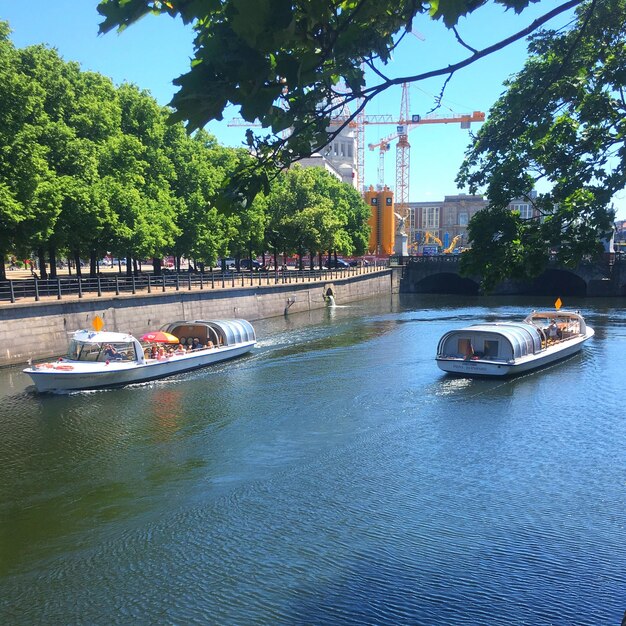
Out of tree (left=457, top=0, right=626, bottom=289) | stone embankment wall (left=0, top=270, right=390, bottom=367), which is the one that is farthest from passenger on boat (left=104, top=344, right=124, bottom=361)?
tree (left=457, top=0, right=626, bottom=289)

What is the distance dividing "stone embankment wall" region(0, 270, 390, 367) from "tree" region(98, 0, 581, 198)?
30575mm

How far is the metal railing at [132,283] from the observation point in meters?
35.4

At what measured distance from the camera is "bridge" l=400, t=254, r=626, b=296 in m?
72.6

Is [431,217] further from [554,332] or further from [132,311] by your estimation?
[132,311]

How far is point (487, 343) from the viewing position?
1240 inches

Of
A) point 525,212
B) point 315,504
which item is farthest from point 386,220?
point 315,504

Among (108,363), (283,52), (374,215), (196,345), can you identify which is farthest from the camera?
(374,215)

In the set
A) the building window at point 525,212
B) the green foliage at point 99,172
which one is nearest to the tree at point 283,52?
the building window at point 525,212

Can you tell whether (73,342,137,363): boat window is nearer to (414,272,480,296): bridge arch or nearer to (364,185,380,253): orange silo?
(414,272,480,296): bridge arch

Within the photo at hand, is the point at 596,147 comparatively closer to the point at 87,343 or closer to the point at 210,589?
the point at 210,589

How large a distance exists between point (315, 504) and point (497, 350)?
18.6m

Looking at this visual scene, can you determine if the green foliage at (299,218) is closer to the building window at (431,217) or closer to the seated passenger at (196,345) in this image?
the seated passenger at (196,345)

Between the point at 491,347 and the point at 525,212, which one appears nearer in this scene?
the point at 491,347

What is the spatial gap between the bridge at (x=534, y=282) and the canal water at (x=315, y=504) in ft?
136
